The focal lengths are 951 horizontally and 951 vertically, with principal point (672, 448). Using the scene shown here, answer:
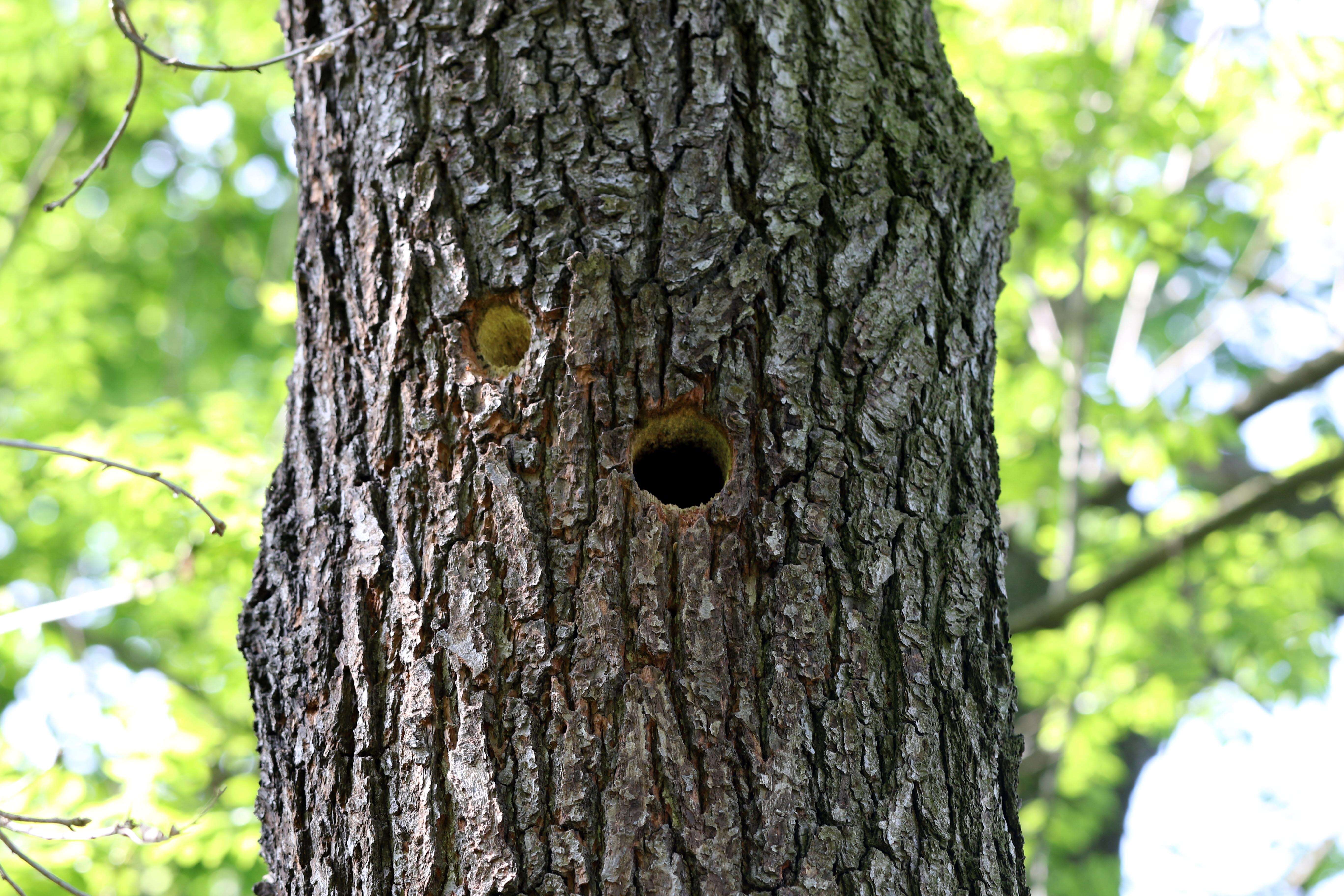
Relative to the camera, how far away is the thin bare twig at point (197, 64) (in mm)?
1438

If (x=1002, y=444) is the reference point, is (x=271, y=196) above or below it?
above

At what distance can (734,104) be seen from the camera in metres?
1.58

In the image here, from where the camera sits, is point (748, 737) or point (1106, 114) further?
point (1106, 114)

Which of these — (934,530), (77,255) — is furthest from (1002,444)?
(77,255)

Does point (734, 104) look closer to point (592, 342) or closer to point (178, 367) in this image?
point (592, 342)

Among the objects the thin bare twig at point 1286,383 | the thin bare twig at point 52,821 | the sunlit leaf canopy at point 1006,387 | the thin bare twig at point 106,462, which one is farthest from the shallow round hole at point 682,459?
the thin bare twig at point 1286,383

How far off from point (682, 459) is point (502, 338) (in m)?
0.37

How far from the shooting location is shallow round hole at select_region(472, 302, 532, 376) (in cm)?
151

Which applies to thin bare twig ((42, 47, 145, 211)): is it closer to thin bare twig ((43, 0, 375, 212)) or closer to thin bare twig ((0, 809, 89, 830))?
thin bare twig ((43, 0, 375, 212))

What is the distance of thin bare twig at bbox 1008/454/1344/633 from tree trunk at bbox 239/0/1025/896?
3204 mm

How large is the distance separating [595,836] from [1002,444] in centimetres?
480

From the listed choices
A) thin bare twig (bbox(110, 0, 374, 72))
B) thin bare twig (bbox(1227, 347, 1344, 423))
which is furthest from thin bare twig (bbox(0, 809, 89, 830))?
thin bare twig (bbox(1227, 347, 1344, 423))

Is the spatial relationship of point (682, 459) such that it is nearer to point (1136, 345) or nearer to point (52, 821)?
point (52, 821)

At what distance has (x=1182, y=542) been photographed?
4605 mm
